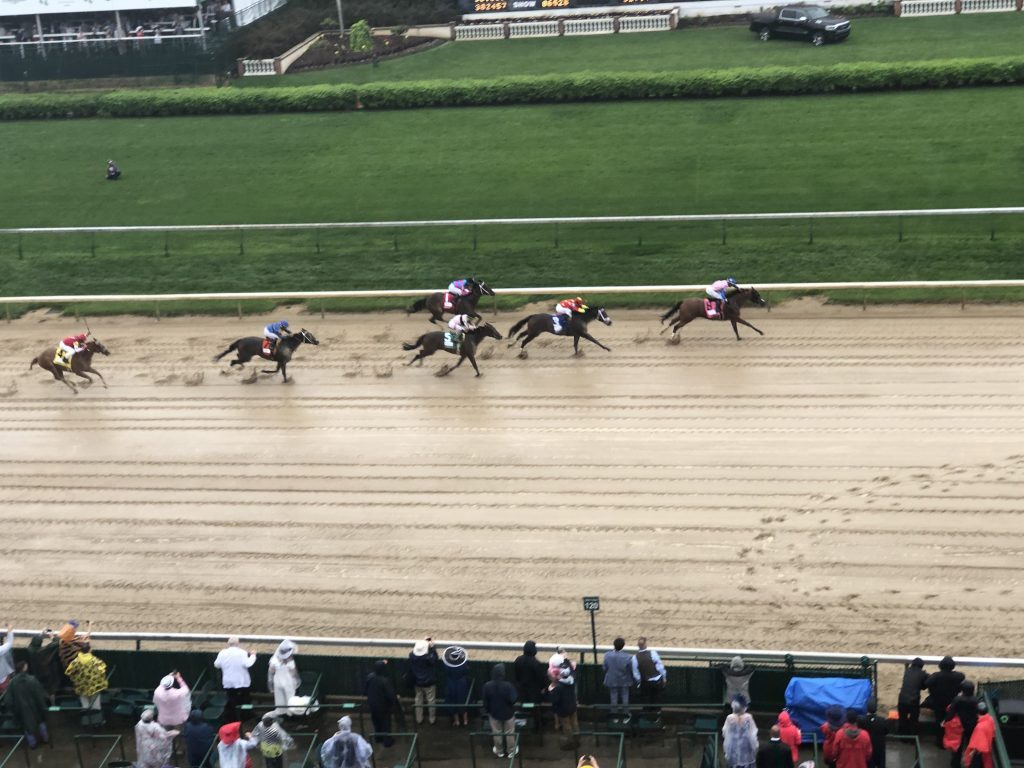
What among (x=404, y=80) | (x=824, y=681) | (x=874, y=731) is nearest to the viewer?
(x=874, y=731)

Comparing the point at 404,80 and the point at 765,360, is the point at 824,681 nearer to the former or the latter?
the point at 765,360

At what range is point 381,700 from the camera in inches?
406

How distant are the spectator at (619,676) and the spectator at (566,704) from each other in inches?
11.3

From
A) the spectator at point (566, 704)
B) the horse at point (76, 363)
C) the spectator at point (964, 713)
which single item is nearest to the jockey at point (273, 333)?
the horse at point (76, 363)

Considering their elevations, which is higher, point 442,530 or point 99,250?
point 99,250

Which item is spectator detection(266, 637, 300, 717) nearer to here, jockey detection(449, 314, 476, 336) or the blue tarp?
the blue tarp

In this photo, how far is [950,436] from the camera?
14.7 meters

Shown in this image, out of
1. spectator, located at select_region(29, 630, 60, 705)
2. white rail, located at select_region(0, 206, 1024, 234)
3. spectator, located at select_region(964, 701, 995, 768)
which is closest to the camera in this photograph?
spectator, located at select_region(964, 701, 995, 768)

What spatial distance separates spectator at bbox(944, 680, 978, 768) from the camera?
30.9 feet

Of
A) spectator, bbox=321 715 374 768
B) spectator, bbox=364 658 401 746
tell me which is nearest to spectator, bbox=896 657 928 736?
spectator, bbox=364 658 401 746

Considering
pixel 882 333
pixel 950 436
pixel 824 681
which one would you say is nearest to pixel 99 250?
pixel 882 333

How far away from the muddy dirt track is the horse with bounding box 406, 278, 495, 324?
519 millimetres

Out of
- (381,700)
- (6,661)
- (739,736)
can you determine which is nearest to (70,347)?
(6,661)

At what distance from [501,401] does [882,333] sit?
508 cm
